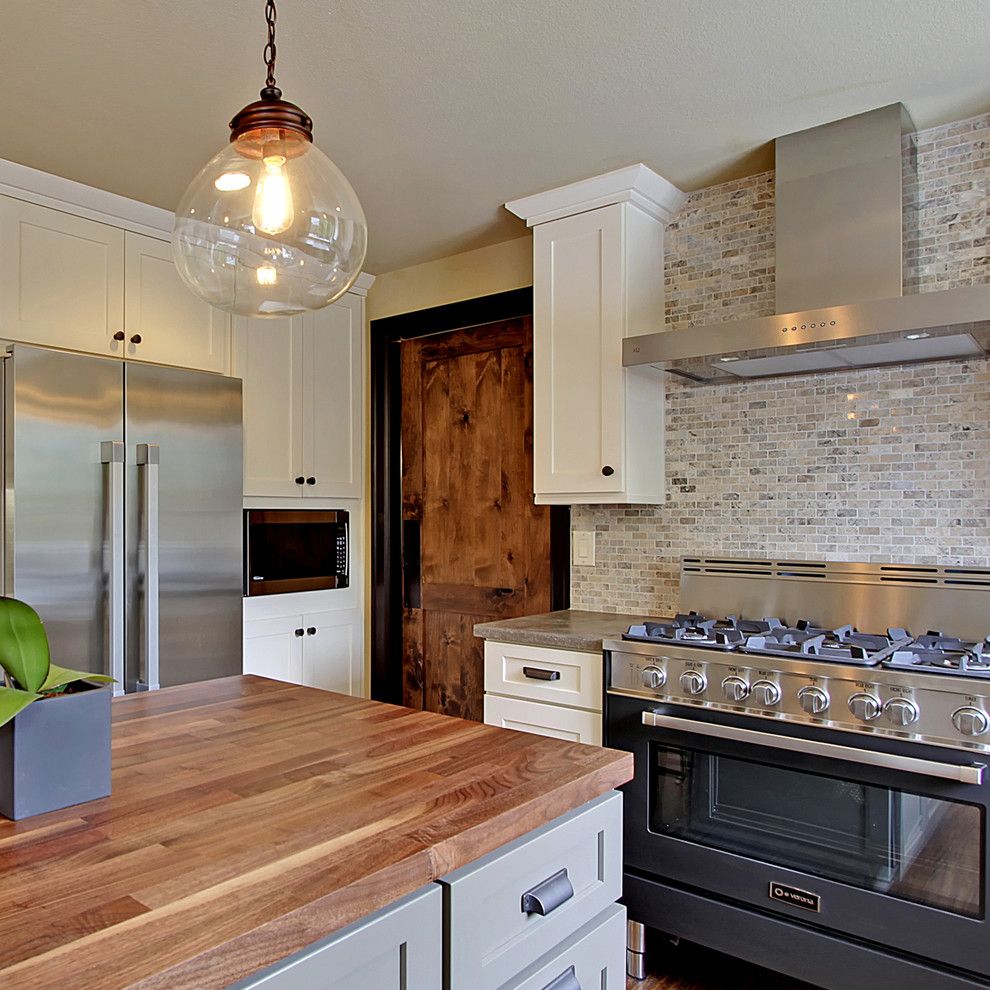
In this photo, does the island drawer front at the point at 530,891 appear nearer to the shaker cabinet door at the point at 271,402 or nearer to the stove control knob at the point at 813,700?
the stove control knob at the point at 813,700

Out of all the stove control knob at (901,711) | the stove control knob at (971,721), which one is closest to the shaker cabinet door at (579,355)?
the stove control knob at (901,711)

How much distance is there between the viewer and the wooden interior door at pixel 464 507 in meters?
3.34

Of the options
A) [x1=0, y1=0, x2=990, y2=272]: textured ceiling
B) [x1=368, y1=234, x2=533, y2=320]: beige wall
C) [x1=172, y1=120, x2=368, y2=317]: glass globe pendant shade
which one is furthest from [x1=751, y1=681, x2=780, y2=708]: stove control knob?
[x1=368, y1=234, x2=533, y2=320]: beige wall

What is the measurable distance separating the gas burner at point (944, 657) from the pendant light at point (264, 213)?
1.55 m

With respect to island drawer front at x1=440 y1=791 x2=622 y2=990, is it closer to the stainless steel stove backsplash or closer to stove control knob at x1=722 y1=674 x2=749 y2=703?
stove control knob at x1=722 y1=674 x2=749 y2=703

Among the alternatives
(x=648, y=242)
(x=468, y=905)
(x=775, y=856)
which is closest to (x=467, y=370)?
(x=648, y=242)

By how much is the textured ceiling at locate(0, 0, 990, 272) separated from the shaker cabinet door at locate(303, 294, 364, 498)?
39.9 inches

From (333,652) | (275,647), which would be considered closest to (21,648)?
(275,647)

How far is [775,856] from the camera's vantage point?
2.03 m

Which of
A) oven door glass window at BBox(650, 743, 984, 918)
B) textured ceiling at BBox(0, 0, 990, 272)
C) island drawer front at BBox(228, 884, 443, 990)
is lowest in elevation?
oven door glass window at BBox(650, 743, 984, 918)

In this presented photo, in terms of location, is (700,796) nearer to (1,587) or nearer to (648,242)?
(648,242)

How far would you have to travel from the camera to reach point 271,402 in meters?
3.44

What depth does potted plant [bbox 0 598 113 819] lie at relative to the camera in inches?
39.5

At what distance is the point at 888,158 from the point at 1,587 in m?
2.80
